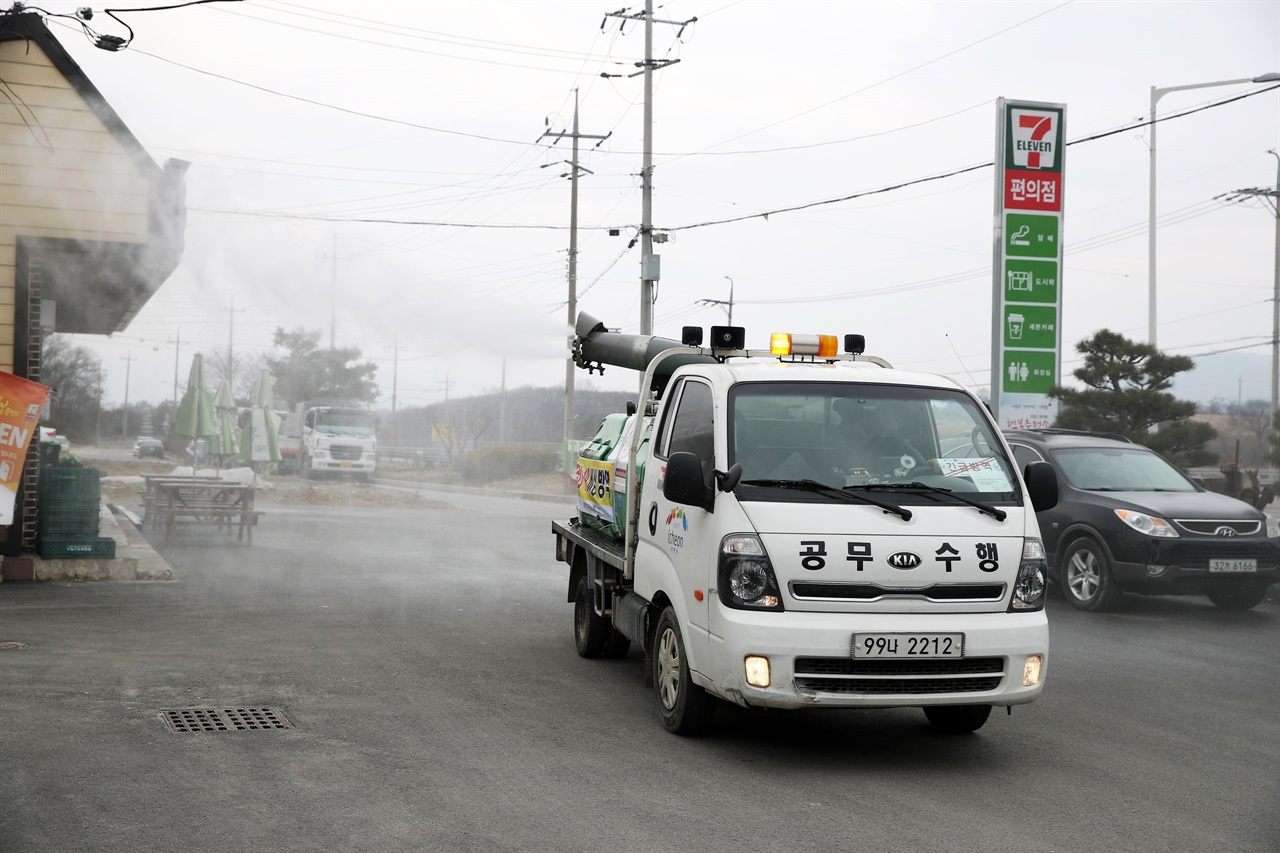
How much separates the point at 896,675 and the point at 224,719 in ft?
11.8

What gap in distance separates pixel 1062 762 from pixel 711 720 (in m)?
1.76

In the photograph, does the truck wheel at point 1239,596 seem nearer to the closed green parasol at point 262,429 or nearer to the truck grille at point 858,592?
the truck grille at point 858,592

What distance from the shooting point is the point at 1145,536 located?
430 inches

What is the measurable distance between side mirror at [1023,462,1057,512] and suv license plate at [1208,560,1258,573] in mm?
5366

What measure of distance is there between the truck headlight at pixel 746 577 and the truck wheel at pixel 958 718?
1413mm

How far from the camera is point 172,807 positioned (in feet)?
16.0

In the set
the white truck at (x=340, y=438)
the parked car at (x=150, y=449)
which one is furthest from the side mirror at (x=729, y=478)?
the parked car at (x=150, y=449)

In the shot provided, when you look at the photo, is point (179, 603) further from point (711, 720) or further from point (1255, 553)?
point (1255, 553)

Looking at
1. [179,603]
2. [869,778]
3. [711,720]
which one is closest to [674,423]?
[711,720]

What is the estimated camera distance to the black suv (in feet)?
35.7

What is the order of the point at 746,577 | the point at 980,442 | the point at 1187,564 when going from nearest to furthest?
the point at 746,577, the point at 980,442, the point at 1187,564

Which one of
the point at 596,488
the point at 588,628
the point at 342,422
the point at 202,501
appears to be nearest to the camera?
the point at 596,488

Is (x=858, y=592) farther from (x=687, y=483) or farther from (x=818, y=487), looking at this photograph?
(x=687, y=483)


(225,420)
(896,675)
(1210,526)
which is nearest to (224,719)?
(896,675)
